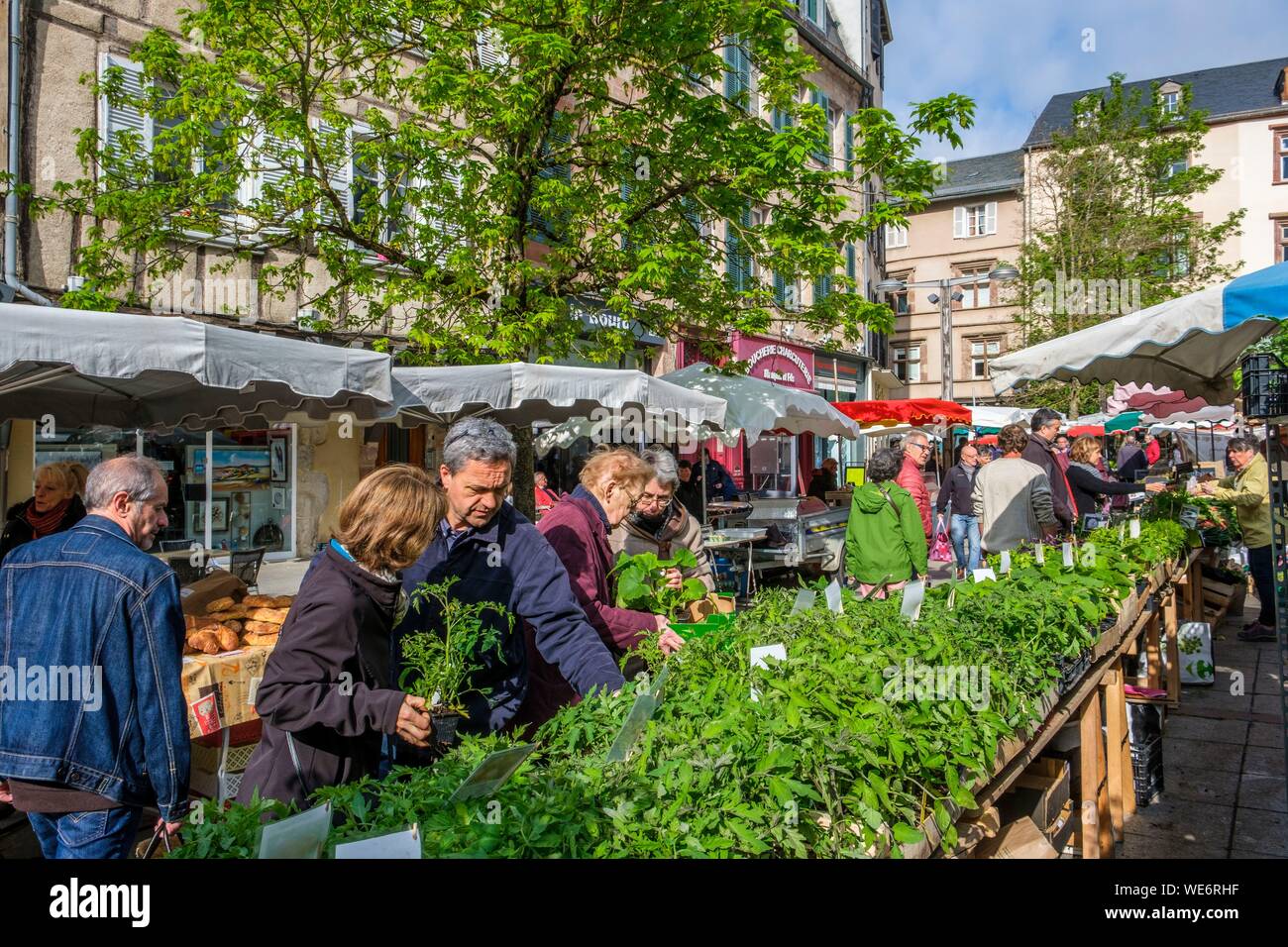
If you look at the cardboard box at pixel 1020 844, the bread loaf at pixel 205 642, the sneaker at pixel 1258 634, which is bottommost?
the sneaker at pixel 1258 634

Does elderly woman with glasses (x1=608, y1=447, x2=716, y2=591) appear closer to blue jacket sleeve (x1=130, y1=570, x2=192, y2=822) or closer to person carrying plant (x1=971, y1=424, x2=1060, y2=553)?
blue jacket sleeve (x1=130, y1=570, x2=192, y2=822)

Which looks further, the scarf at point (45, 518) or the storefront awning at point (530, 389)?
the storefront awning at point (530, 389)

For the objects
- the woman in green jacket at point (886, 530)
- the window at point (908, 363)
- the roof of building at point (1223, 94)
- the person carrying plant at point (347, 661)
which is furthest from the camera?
the window at point (908, 363)

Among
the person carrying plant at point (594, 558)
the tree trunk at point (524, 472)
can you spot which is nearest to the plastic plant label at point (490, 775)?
the person carrying plant at point (594, 558)

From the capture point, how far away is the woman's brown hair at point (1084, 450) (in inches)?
366

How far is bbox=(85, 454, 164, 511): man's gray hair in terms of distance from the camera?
103 inches

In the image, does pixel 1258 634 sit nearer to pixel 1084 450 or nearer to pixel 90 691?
pixel 1084 450

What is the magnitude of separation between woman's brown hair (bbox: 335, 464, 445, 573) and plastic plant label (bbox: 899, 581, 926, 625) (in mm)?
1513

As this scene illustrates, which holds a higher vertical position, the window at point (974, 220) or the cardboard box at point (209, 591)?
the window at point (974, 220)

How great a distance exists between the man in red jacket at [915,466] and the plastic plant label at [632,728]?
5.78 meters

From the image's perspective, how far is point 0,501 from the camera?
31.6 feet

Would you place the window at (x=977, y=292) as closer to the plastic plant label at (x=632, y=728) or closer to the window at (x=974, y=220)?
the window at (x=974, y=220)

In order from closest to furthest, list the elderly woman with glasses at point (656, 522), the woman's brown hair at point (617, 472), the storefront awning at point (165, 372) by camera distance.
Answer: the woman's brown hair at point (617, 472), the storefront awning at point (165, 372), the elderly woman with glasses at point (656, 522)
